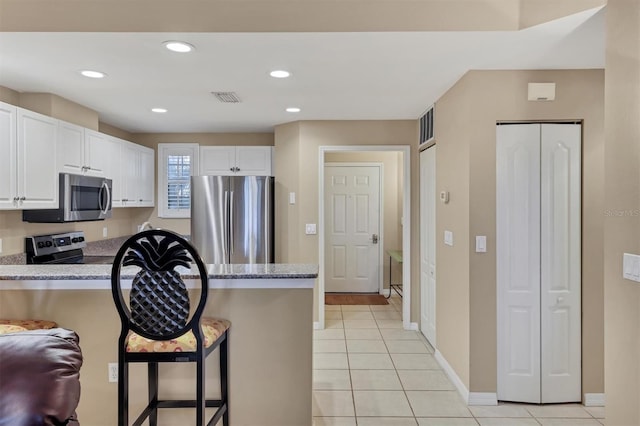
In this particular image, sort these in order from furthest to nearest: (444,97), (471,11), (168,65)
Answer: (444,97) < (168,65) < (471,11)

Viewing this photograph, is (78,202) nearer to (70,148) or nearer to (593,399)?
(70,148)

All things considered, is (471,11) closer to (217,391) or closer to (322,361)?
(217,391)

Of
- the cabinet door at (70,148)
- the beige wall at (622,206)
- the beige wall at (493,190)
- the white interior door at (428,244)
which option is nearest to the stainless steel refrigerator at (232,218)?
the cabinet door at (70,148)

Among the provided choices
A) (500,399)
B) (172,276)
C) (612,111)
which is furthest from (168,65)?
(500,399)

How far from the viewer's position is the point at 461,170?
2828 mm

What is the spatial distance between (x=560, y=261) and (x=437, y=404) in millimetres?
1344

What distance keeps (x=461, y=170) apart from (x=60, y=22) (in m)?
2.72

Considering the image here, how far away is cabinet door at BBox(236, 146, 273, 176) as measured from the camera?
471cm

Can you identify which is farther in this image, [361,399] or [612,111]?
[361,399]

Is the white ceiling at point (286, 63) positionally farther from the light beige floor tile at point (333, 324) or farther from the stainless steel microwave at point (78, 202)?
the light beige floor tile at point (333, 324)

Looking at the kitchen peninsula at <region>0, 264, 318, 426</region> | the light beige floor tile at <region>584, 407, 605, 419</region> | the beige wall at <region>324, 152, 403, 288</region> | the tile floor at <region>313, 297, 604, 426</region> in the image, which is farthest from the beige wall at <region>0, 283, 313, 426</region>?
the beige wall at <region>324, 152, 403, 288</region>

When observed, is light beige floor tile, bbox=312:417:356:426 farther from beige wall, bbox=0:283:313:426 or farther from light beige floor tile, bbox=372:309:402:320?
light beige floor tile, bbox=372:309:402:320

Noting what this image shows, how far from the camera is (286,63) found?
252 cm

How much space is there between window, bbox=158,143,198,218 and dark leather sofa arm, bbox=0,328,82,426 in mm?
3998
